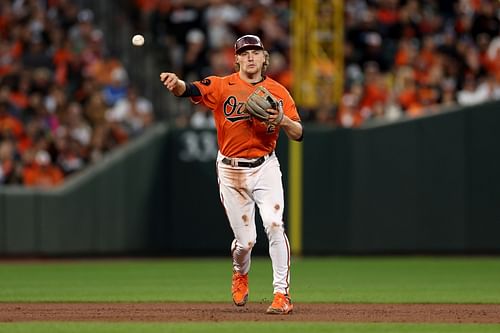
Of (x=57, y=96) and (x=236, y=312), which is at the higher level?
(x=57, y=96)

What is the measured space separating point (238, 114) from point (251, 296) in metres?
2.35

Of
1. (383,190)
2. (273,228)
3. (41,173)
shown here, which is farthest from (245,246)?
(41,173)

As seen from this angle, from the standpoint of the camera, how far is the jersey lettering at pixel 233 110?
9273mm

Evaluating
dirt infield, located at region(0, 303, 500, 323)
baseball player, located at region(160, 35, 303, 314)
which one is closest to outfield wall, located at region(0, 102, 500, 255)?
dirt infield, located at region(0, 303, 500, 323)

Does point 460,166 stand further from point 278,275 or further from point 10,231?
point 278,275

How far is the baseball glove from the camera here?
28.9 ft

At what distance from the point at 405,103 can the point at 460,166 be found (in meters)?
1.44

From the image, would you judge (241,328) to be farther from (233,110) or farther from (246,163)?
(233,110)

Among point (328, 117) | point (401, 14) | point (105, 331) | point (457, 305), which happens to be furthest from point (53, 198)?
point (105, 331)

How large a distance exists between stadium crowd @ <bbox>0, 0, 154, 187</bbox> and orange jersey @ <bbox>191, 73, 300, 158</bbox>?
28.9 feet

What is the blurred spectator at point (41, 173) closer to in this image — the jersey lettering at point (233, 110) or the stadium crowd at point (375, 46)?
the stadium crowd at point (375, 46)

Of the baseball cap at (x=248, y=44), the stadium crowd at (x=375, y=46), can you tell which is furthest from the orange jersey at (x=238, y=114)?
the stadium crowd at (x=375, y=46)

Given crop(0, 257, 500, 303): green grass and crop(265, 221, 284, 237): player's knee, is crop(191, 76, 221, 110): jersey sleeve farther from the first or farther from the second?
crop(0, 257, 500, 303): green grass

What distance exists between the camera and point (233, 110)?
30.5 feet
